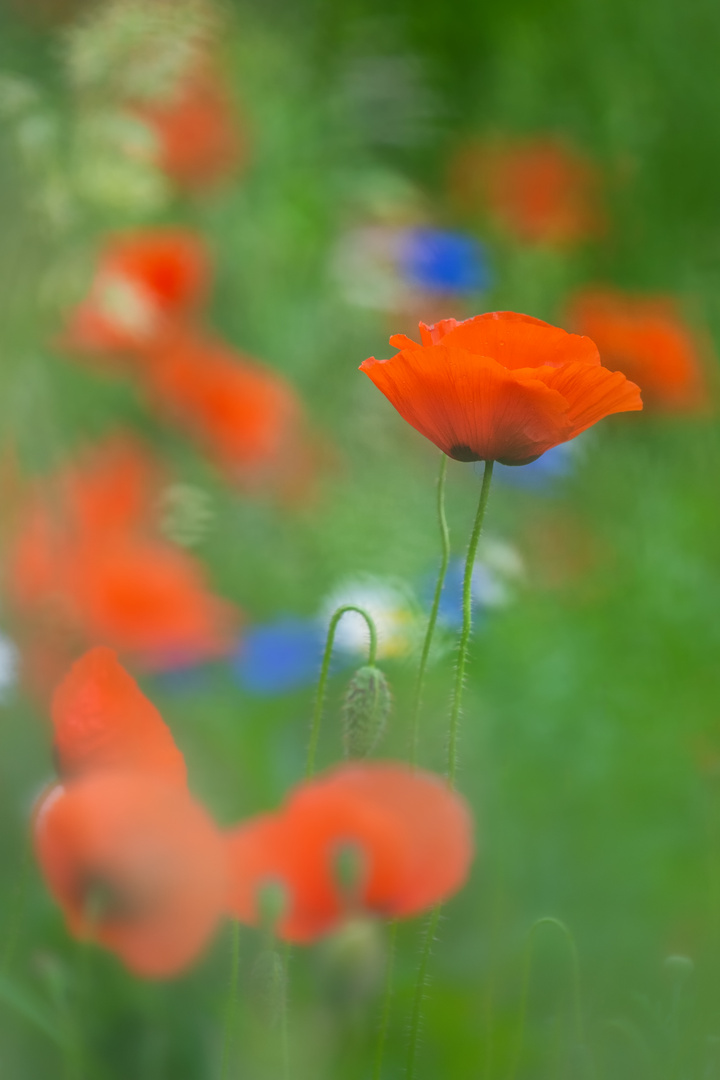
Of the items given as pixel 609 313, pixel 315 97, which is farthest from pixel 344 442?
pixel 315 97

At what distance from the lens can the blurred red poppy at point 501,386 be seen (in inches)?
16.4

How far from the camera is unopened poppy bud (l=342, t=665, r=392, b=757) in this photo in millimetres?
468

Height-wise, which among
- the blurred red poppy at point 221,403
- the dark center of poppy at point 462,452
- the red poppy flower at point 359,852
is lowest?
the red poppy flower at point 359,852

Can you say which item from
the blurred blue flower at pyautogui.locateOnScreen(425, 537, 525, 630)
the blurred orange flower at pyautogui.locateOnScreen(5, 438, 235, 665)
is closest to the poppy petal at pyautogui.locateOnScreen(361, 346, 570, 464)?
the blurred orange flower at pyautogui.locateOnScreen(5, 438, 235, 665)

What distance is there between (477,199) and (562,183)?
40 cm

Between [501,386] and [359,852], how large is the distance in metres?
0.17

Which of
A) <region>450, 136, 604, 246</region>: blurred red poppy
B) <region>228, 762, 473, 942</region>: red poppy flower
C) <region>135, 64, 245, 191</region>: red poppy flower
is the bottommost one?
<region>228, 762, 473, 942</region>: red poppy flower

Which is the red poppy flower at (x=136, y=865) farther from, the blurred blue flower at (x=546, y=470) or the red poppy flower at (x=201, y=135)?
the red poppy flower at (x=201, y=135)

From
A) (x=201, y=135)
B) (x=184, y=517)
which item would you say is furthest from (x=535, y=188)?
(x=184, y=517)

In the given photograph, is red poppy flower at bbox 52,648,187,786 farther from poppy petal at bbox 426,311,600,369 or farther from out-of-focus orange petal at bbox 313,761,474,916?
poppy petal at bbox 426,311,600,369

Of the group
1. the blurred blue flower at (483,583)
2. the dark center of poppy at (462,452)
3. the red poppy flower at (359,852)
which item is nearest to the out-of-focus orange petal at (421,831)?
the red poppy flower at (359,852)

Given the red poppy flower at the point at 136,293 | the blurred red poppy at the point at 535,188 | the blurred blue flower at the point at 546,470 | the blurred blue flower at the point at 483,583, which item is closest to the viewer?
the blurred blue flower at the point at 483,583

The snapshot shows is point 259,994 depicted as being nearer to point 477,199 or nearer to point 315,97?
point 315,97

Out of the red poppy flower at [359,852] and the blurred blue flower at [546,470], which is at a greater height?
the blurred blue flower at [546,470]
